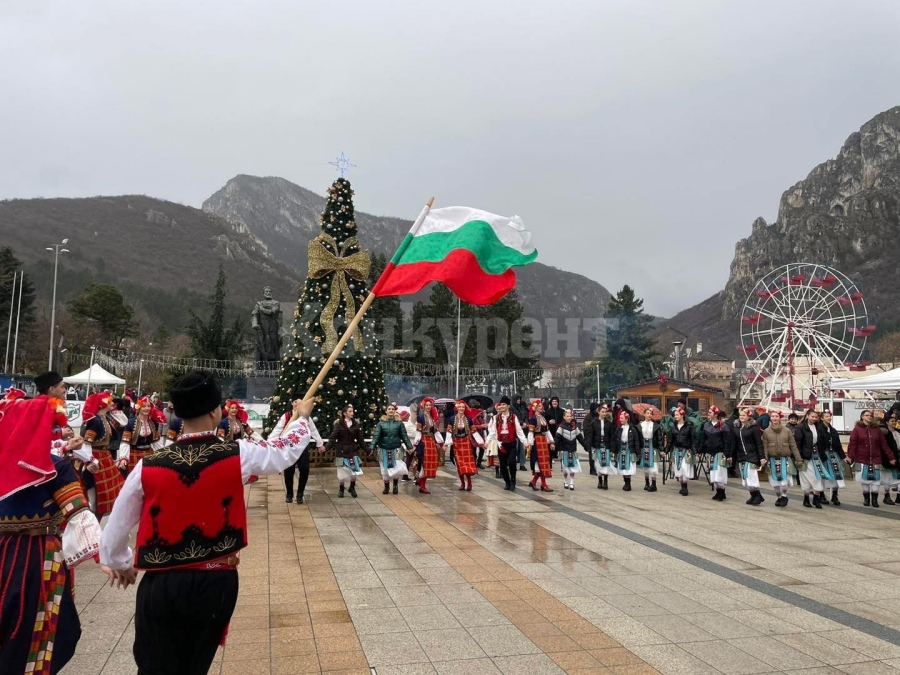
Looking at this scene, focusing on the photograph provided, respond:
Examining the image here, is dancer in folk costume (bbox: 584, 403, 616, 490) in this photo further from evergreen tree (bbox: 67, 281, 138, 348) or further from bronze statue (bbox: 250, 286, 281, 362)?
evergreen tree (bbox: 67, 281, 138, 348)

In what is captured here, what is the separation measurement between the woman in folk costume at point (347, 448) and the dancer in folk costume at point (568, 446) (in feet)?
14.4

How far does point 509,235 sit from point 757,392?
67.7 metres

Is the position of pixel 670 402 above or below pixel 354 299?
below

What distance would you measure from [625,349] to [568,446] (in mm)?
46815

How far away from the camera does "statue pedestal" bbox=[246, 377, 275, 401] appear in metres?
29.0

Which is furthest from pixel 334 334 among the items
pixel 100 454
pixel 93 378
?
pixel 93 378

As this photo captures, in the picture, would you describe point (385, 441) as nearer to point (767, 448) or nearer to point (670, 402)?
point (767, 448)

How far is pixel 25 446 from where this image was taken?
360cm

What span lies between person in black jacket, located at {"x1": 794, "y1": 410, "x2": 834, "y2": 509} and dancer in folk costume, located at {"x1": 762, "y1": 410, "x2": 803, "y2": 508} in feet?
0.69

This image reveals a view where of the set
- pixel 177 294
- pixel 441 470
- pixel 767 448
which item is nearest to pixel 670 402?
pixel 441 470

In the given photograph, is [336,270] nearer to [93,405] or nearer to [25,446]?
[93,405]

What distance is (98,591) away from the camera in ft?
20.7

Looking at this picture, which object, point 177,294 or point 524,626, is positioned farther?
point 177,294

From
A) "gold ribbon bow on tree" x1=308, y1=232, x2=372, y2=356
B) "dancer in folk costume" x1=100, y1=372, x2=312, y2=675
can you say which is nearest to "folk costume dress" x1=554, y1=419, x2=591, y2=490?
"gold ribbon bow on tree" x1=308, y1=232, x2=372, y2=356
